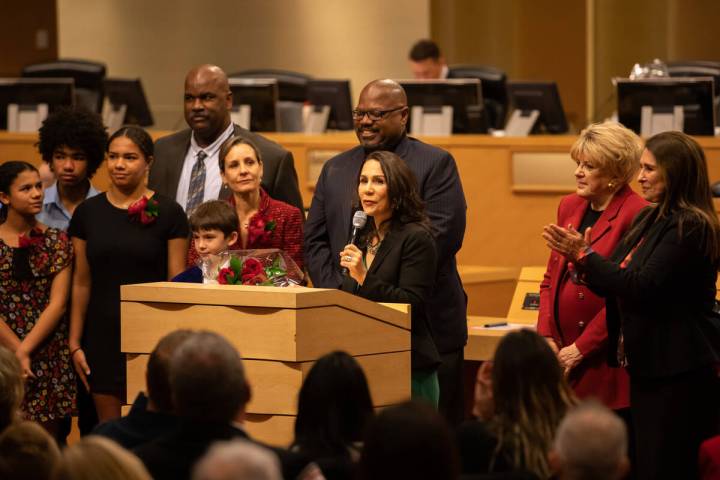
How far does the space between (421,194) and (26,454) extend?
2.13 meters

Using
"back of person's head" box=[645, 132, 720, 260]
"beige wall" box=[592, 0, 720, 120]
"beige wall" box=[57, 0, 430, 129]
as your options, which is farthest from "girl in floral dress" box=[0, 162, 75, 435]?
"beige wall" box=[57, 0, 430, 129]

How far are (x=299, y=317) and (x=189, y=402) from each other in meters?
0.89

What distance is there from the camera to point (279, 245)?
4594 millimetres

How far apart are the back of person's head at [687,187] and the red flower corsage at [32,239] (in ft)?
7.07

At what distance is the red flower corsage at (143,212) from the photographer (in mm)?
4570

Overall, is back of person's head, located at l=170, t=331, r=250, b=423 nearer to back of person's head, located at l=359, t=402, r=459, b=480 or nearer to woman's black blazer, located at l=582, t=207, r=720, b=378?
back of person's head, located at l=359, t=402, r=459, b=480

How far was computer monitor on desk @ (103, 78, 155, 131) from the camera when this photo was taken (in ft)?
31.5

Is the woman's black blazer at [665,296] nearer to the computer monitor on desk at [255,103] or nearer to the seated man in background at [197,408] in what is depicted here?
the seated man in background at [197,408]

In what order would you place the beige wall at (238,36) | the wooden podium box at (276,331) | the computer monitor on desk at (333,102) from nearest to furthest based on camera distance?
the wooden podium box at (276,331)
the computer monitor on desk at (333,102)
the beige wall at (238,36)

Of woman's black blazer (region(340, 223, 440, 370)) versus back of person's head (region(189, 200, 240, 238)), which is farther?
back of person's head (region(189, 200, 240, 238))

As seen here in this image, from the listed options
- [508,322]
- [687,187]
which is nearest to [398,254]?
[687,187]

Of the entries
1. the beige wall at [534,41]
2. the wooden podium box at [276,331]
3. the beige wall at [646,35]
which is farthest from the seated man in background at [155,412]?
the beige wall at [534,41]

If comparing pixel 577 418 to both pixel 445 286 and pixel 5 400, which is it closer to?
pixel 5 400

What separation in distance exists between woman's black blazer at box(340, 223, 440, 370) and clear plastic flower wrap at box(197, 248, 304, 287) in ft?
0.68
